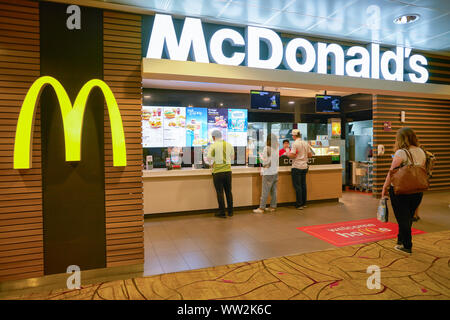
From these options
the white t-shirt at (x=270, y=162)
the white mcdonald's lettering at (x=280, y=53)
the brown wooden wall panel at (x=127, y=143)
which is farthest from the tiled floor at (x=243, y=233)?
the white mcdonald's lettering at (x=280, y=53)

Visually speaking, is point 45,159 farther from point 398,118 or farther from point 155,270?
point 398,118

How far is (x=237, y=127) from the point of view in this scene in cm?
851

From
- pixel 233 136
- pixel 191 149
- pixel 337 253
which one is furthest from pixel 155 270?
pixel 233 136

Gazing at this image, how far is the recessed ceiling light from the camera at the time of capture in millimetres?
4590

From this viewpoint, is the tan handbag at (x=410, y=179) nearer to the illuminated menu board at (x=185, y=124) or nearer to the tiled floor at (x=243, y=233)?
the tiled floor at (x=243, y=233)

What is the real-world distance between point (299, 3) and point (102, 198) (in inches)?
149

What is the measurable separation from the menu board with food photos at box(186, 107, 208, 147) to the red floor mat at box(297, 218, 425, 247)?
405 cm

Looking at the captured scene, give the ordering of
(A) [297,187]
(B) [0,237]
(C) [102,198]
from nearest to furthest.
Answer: (B) [0,237] → (C) [102,198] → (A) [297,187]

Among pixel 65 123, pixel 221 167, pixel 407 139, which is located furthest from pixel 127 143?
pixel 407 139

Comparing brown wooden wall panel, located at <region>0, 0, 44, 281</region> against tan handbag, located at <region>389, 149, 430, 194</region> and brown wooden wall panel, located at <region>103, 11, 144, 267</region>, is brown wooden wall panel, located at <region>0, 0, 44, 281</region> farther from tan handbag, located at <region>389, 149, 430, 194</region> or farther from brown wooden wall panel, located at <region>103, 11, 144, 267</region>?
tan handbag, located at <region>389, 149, 430, 194</region>

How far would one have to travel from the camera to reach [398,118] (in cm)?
764

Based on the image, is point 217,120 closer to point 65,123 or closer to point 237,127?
point 237,127

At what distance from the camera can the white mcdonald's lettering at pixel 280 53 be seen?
13.3ft

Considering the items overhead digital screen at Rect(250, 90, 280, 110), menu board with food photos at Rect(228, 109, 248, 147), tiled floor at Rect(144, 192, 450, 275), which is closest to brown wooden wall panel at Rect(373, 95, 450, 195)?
tiled floor at Rect(144, 192, 450, 275)
